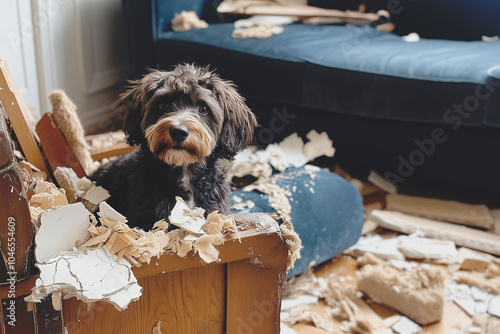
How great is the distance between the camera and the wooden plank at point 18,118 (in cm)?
135

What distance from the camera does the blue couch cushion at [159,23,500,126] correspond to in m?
2.22

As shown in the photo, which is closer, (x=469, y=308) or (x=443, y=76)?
(x=469, y=308)

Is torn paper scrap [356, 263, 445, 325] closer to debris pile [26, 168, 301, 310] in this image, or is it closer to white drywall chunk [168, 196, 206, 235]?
debris pile [26, 168, 301, 310]

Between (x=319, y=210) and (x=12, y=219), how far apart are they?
1.18 meters

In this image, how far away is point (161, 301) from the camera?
1.00 metres

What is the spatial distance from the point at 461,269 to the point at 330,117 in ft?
2.79

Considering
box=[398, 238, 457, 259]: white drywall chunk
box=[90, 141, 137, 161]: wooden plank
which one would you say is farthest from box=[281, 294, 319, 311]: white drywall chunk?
box=[90, 141, 137, 161]: wooden plank

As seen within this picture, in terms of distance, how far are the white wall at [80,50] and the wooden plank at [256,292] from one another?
1.92 meters

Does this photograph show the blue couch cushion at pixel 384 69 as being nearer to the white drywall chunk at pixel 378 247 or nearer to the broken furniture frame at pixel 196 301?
the white drywall chunk at pixel 378 247

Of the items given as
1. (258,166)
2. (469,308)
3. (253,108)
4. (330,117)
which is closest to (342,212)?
(258,166)

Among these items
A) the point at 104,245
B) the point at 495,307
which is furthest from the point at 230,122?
the point at 495,307

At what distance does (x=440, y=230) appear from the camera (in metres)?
2.29

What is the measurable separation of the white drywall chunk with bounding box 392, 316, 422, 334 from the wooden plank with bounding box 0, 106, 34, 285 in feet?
4.16

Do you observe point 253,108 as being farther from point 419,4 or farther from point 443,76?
point 419,4
